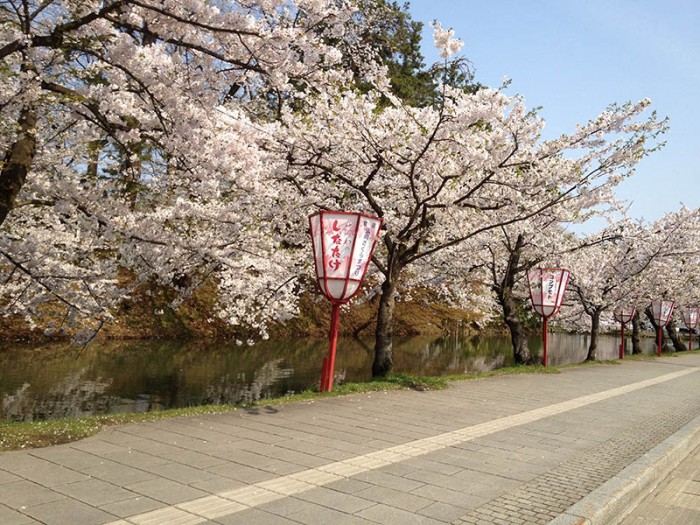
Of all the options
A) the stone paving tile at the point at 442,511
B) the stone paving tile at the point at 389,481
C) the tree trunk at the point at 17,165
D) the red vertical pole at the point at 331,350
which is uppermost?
the tree trunk at the point at 17,165

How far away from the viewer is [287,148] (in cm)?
1278

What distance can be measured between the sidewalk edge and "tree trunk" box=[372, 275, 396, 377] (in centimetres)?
662

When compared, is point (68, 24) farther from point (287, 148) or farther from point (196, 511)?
point (287, 148)

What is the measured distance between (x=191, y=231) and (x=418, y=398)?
546 cm

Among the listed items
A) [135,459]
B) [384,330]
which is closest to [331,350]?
[384,330]

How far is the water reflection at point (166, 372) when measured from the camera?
496 inches

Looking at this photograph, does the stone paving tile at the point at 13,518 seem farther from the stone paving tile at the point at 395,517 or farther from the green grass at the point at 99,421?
the stone paving tile at the point at 395,517

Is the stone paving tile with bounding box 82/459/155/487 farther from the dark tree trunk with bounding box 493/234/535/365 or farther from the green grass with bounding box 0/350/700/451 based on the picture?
the dark tree trunk with bounding box 493/234/535/365

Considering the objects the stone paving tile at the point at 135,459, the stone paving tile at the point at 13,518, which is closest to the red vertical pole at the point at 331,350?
the stone paving tile at the point at 135,459

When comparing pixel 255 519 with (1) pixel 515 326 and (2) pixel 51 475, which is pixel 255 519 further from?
(1) pixel 515 326

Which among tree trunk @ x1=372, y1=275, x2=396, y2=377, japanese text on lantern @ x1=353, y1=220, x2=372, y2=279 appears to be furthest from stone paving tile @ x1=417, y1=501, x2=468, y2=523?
tree trunk @ x1=372, y1=275, x2=396, y2=377

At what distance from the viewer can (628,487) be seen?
558 centimetres

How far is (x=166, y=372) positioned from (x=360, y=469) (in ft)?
42.1

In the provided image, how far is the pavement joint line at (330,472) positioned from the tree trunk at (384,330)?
4.34 m
